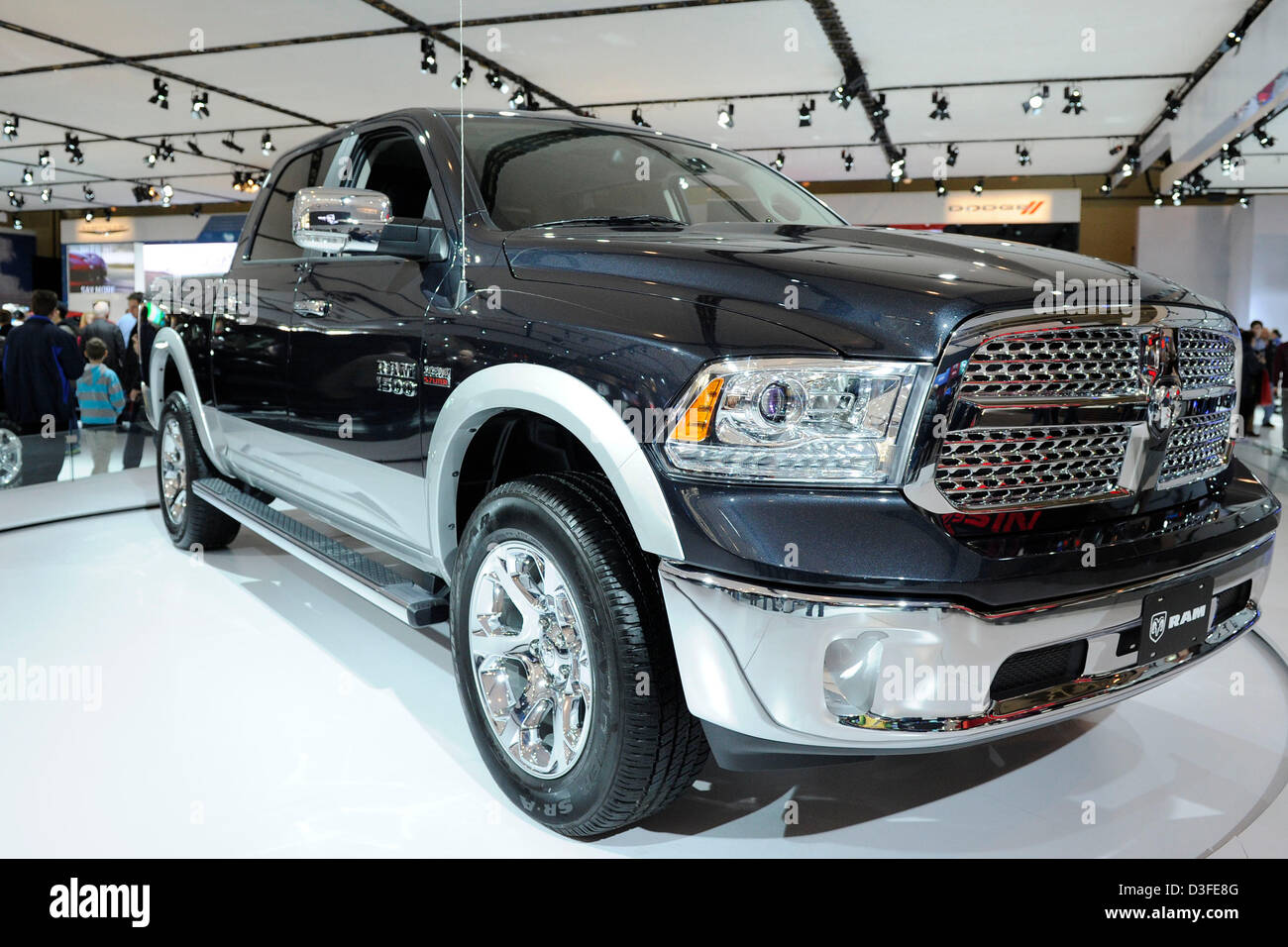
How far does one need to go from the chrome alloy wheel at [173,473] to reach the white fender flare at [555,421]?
2354 mm

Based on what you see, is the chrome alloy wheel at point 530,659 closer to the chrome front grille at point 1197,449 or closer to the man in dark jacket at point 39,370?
the chrome front grille at point 1197,449

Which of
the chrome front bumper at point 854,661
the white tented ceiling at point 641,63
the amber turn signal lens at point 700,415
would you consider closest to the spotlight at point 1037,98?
the white tented ceiling at point 641,63

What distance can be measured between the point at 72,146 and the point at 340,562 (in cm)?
1267

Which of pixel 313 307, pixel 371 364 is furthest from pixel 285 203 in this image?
pixel 371 364

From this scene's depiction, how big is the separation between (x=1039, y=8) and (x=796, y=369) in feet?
23.0

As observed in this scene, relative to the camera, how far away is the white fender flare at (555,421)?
5.59ft

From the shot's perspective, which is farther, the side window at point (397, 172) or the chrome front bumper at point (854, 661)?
the side window at point (397, 172)

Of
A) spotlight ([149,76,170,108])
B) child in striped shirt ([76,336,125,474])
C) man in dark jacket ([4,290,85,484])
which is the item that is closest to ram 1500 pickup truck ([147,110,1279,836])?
child in striped shirt ([76,336,125,474])

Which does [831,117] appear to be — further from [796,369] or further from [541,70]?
[796,369]

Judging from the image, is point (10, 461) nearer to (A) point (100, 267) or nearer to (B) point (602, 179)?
(B) point (602, 179)

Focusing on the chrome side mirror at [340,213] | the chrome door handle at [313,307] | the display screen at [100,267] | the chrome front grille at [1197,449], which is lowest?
the chrome front grille at [1197,449]

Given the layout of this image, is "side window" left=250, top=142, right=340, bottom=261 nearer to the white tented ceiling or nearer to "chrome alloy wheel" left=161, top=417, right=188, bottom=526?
A: "chrome alloy wheel" left=161, top=417, right=188, bottom=526

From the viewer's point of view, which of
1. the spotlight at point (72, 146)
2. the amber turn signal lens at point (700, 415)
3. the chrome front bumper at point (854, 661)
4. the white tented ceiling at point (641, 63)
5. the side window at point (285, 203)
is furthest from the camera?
the spotlight at point (72, 146)
